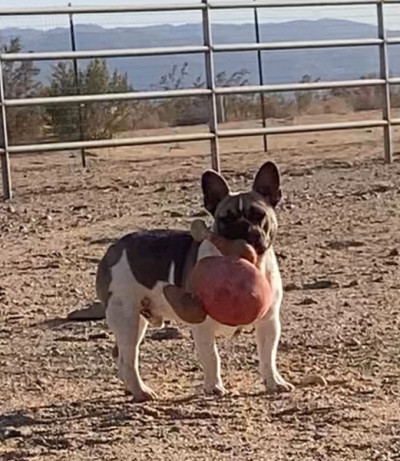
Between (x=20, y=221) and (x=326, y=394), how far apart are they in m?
7.14

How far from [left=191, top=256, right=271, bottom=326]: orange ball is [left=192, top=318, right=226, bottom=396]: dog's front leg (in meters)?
0.25

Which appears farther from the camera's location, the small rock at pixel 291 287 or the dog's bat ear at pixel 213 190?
the small rock at pixel 291 287

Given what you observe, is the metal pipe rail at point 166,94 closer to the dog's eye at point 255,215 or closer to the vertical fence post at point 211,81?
the vertical fence post at point 211,81

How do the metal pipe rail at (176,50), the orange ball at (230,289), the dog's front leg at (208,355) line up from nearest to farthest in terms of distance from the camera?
the orange ball at (230,289) < the dog's front leg at (208,355) < the metal pipe rail at (176,50)

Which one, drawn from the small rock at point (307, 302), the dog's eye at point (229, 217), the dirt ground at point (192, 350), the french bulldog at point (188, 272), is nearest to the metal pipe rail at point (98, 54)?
the dirt ground at point (192, 350)

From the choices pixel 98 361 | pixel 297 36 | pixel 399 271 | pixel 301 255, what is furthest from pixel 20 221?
pixel 297 36

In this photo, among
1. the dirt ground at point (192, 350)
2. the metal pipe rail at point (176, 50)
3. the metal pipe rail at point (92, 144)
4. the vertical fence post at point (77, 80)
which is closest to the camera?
the dirt ground at point (192, 350)

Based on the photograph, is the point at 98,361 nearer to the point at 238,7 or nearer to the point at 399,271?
the point at 399,271

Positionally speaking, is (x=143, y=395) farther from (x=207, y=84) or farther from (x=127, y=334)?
(x=207, y=84)

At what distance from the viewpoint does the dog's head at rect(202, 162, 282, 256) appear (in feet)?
19.6

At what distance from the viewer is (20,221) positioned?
42.6ft

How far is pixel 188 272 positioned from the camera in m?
6.20

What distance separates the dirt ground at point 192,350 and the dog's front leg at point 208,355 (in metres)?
0.08

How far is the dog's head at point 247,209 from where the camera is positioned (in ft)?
19.6
